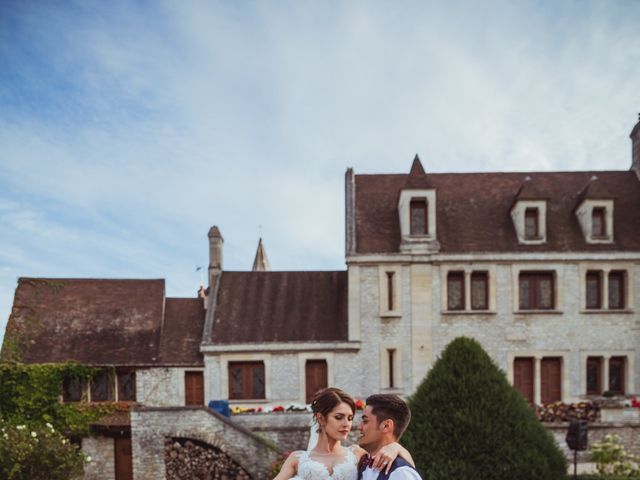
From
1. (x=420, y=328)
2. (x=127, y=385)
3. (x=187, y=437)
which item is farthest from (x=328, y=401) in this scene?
(x=127, y=385)

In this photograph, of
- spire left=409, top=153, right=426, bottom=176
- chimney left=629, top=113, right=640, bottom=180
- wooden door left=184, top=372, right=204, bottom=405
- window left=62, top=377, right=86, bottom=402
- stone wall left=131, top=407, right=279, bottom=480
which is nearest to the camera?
stone wall left=131, top=407, right=279, bottom=480

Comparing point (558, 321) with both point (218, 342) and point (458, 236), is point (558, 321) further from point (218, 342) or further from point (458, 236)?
point (218, 342)

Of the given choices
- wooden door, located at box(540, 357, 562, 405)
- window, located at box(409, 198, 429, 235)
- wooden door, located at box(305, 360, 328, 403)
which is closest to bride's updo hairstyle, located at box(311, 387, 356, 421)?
wooden door, located at box(305, 360, 328, 403)

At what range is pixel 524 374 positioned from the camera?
64.2 feet

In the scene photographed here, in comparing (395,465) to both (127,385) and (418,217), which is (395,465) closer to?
(418,217)

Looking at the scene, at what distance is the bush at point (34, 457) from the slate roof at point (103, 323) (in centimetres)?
553

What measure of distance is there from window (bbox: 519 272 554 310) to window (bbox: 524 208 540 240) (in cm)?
172

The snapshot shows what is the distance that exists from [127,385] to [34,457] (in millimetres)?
6430

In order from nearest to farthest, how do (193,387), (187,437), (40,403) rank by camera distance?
(187,437) < (40,403) < (193,387)

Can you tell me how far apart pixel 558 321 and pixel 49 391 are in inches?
805

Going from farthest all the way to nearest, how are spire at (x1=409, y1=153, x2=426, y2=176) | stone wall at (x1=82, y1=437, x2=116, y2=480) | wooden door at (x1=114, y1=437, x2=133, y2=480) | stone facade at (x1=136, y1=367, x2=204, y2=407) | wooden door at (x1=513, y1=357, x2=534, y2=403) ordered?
spire at (x1=409, y1=153, x2=426, y2=176)
wooden door at (x1=513, y1=357, x2=534, y2=403)
stone facade at (x1=136, y1=367, x2=204, y2=407)
wooden door at (x1=114, y1=437, x2=133, y2=480)
stone wall at (x1=82, y1=437, x2=116, y2=480)

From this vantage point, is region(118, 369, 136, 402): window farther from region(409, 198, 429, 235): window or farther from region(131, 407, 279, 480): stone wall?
region(409, 198, 429, 235): window

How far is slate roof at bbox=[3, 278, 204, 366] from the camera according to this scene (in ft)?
63.6

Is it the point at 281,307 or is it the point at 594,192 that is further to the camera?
the point at 281,307
